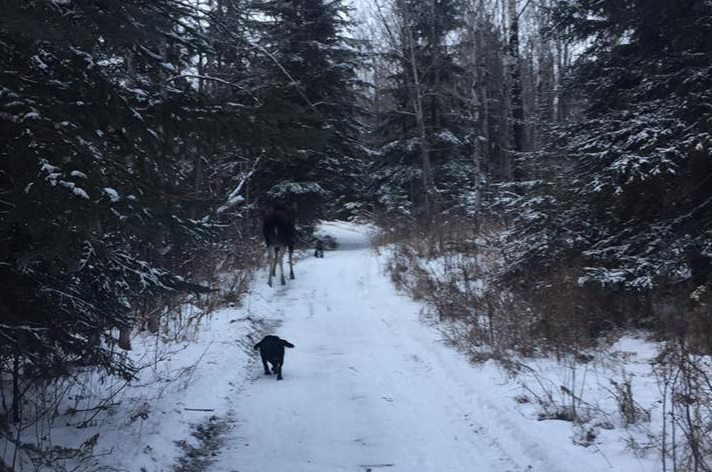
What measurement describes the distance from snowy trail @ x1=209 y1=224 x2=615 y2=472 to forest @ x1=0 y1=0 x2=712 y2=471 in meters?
0.77

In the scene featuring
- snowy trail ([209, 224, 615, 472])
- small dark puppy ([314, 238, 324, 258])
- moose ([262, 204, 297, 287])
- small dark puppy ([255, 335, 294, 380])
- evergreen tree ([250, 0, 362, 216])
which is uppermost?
evergreen tree ([250, 0, 362, 216])

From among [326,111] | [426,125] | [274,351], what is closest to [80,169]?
[274,351]

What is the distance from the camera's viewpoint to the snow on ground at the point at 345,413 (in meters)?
5.04

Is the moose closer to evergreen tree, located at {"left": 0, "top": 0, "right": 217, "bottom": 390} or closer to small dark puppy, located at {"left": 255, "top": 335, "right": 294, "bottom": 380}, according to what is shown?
small dark puppy, located at {"left": 255, "top": 335, "right": 294, "bottom": 380}

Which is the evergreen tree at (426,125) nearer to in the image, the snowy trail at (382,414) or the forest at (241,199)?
the forest at (241,199)

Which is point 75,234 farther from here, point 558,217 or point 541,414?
point 558,217

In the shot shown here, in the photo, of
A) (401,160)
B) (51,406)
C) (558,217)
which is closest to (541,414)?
(51,406)

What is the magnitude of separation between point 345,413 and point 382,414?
0.39 metres

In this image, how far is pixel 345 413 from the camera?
648 centimetres

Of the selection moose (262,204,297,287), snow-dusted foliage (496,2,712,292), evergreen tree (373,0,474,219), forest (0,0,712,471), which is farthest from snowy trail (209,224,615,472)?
evergreen tree (373,0,474,219)

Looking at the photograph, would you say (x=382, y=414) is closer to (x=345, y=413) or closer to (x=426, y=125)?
(x=345, y=413)

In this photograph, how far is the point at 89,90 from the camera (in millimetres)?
4348

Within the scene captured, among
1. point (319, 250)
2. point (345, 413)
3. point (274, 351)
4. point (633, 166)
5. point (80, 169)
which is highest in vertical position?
point (633, 166)

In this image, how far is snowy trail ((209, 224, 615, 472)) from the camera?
16.8ft
